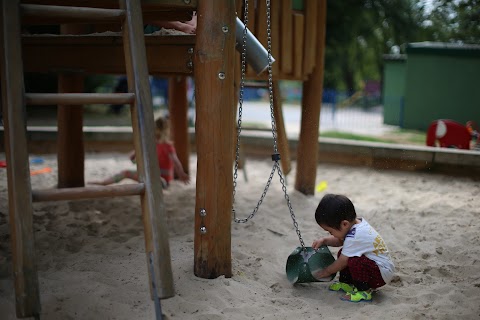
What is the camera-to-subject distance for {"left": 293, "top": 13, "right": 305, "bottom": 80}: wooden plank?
473cm

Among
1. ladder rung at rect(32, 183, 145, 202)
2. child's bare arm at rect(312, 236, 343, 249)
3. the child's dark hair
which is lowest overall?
child's bare arm at rect(312, 236, 343, 249)

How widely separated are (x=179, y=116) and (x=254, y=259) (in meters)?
2.78

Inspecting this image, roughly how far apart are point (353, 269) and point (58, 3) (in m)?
2.25

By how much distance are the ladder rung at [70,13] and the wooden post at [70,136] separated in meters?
2.45

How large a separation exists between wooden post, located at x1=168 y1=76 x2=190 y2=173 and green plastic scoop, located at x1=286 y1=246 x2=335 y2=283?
10.1ft

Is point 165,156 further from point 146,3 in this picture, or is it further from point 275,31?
point 146,3

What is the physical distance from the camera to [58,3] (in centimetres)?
299

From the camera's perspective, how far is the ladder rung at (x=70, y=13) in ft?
7.70

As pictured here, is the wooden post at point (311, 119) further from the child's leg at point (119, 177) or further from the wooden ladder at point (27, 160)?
the wooden ladder at point (27, 160)

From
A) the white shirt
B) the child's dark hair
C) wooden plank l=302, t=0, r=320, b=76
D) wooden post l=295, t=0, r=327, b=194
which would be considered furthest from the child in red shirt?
the white shirt

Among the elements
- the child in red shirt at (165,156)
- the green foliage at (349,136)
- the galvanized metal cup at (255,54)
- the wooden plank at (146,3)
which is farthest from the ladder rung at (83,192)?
the green foliage at (349,136)

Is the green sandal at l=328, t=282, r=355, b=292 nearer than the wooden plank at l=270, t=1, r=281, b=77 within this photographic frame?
Yes

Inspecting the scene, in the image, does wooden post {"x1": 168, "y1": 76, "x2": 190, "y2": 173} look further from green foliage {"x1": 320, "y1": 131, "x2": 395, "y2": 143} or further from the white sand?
green foliage {"x1": 320, "y1": 131, "x2": 395, "y2": 143}

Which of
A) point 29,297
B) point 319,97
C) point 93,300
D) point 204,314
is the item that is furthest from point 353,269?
point 319,97
